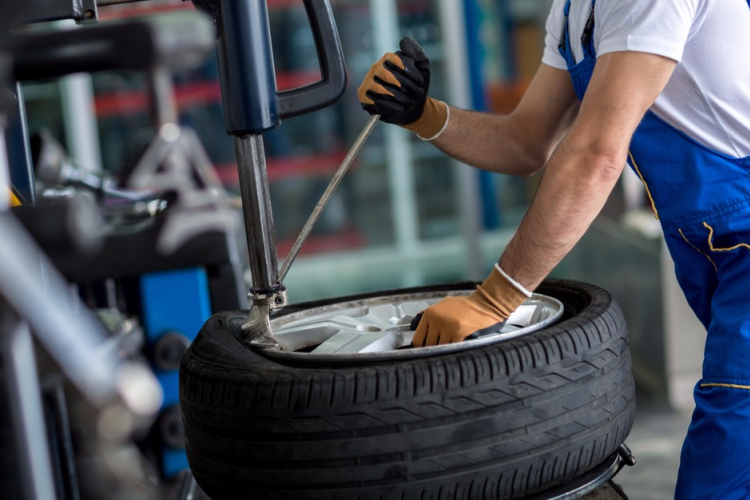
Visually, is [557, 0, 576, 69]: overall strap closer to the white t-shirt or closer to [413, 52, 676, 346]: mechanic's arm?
the white t-shirt

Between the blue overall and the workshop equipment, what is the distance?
1.41 ft

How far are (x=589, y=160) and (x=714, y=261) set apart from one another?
12.0 inches

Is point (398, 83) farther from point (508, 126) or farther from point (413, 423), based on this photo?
point (413, 423)

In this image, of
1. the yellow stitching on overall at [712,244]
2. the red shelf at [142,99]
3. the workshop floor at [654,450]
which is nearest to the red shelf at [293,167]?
the red shelf at [142,99]

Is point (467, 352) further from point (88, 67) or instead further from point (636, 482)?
point (636, 482)

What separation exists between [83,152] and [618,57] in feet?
14.6

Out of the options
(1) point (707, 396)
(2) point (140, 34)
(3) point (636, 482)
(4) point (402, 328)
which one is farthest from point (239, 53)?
(3) point (636, 482)

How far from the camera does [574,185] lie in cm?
104

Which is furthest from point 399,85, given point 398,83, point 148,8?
point 148,8

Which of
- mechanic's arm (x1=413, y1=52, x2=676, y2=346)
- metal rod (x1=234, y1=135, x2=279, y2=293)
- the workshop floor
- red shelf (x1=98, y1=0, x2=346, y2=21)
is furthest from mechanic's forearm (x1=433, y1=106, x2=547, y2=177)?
red shelf (x1=98, y1=0, x2=346, y2=21)

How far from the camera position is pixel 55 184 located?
220 cm

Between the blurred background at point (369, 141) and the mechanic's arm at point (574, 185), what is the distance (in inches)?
130

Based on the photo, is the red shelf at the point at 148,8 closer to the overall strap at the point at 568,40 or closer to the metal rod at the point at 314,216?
the overall strap at the point at 568,40

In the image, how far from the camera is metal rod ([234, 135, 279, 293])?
955 millimetres
